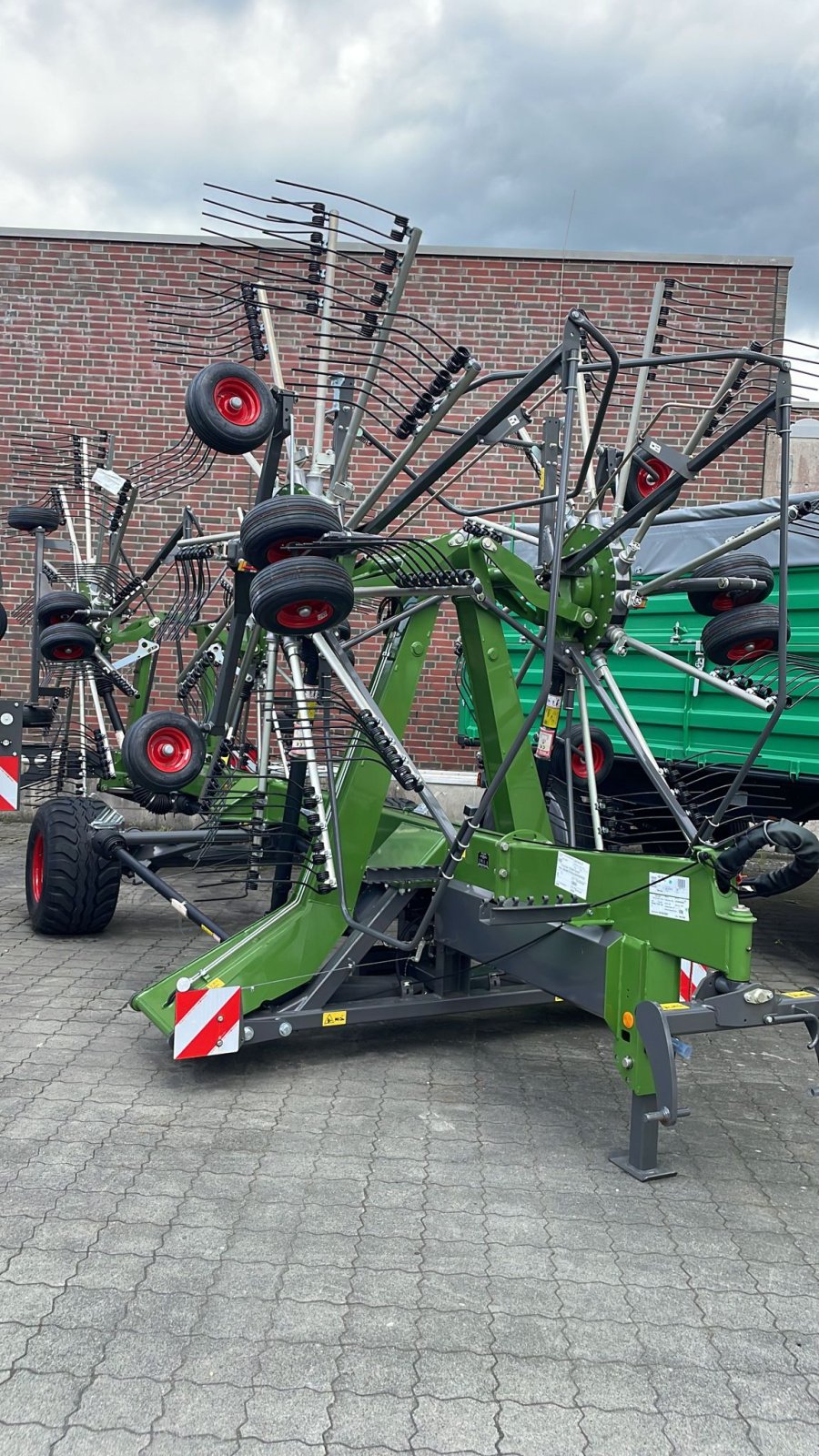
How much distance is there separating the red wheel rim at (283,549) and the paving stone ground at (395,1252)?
2013 millimetres

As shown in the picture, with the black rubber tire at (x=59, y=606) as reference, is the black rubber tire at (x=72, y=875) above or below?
below

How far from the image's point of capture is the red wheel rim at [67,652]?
742 centimetres

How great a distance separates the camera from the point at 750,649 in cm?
497

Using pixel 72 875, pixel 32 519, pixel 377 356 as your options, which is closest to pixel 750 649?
pixel 377 356

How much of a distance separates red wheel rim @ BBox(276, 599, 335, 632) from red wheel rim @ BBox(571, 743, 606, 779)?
2.28 metres

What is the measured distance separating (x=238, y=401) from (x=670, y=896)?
253 centimetres

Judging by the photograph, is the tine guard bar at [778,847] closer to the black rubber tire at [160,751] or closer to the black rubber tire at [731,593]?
the black rubber tire at [731,593]

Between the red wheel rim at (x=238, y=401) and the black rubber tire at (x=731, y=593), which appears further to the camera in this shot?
the black rubber tire at (x=731, y=593)

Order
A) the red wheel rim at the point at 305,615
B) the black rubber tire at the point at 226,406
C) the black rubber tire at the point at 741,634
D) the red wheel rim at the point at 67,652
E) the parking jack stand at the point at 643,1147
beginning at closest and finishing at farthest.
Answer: the parking jack stand at the point at 643,1147
the red wheel rim at the point at 305,615
the black rubber tire at the point at 226,406
the black rubber tire at the point at 741,634
the red wheel rim at the point at 67,652

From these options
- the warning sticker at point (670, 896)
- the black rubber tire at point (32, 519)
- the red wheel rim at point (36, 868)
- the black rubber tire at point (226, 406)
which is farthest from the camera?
the black rubber tire at point (32, 519)

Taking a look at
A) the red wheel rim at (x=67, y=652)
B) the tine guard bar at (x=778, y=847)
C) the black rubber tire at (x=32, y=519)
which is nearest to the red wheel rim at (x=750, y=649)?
the tine guard bar at (x=778, y=847)

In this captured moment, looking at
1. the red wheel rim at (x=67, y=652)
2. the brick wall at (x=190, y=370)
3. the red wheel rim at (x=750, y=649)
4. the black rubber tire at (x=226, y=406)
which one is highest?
the brick wall at (x=190, y=370)

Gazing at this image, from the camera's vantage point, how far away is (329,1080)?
15.0 feet

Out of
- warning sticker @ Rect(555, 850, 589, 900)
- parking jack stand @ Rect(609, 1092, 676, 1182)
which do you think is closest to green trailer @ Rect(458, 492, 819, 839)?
warning sticker @ Rect(555, 850, 589, 900)
